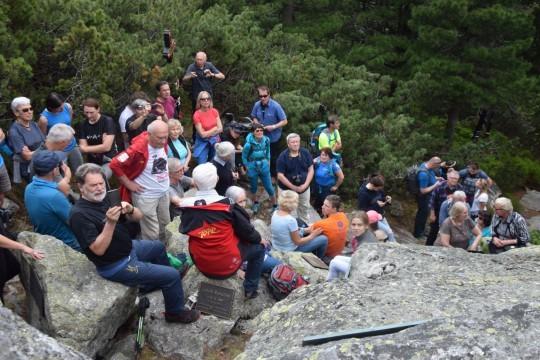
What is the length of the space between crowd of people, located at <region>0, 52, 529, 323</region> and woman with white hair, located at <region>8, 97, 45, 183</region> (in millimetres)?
12

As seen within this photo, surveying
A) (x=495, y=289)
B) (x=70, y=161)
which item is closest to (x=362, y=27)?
(x=70, y=161)

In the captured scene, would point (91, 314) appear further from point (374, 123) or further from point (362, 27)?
point (362, 27)

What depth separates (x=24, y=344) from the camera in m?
3.16

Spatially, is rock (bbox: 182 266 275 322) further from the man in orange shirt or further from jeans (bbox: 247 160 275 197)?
jeans (bbox: 247 160 275 197)

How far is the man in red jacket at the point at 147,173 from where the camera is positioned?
657cm

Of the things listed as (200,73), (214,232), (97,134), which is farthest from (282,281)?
(200,73)

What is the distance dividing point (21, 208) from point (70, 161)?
1337 millimetres

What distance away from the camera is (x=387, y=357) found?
8.71 feet

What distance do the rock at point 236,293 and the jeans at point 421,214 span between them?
600 centimetres

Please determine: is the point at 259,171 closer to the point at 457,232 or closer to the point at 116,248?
the point at 457,232

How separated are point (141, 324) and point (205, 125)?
463 cm

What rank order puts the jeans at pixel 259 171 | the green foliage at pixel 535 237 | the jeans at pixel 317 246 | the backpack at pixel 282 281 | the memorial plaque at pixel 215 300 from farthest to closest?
the green foliage at pixel 535 237, the jeans at pixel 259 171, the jeans at pixel 317 246, the backpack at pixel 282 281, the memorial plaque at pixel 215 300

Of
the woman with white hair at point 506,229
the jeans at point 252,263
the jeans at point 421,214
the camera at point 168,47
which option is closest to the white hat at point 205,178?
the jeans at point 252,263

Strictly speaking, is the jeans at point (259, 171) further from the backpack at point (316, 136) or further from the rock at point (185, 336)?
the rock at point (185, 336)
